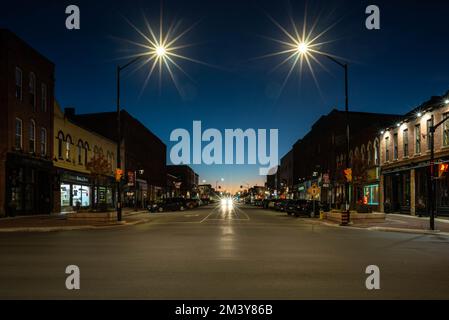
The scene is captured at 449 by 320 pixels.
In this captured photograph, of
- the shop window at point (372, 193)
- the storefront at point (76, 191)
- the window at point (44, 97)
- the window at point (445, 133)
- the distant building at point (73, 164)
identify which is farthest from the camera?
the shop window at point (372, 193)

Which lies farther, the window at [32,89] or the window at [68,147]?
the window at [68,147]

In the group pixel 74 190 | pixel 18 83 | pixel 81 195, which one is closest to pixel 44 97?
pixel 18 83

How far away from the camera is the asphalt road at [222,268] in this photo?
9328mm

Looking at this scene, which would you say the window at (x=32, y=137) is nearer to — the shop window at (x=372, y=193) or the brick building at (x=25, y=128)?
the brick building at (x=25, y=128)

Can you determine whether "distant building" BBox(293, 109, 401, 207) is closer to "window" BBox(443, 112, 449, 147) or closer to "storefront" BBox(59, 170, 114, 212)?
"window" BBox(443, 112, 449, 147)

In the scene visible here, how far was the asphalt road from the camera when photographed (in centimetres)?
933

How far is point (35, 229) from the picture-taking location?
1039 inches

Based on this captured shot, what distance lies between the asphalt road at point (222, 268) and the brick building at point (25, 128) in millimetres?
19868

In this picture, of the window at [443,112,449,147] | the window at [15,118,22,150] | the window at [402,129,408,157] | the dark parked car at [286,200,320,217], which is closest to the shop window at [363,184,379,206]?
the window at [402,129,408,157]


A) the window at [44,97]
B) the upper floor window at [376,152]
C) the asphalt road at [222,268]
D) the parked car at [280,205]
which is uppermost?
the window at [44,97]

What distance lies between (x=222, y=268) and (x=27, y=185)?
33468 mm

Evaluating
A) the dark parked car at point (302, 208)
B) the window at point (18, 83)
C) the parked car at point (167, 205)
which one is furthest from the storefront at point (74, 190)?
the dark parked car at point (302, 208)

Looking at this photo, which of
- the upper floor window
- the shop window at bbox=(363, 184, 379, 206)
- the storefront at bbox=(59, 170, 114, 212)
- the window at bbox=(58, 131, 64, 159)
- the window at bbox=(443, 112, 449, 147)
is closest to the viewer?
the window at bbox=(443, 112, 449, 147)

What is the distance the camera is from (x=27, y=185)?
136 ft
